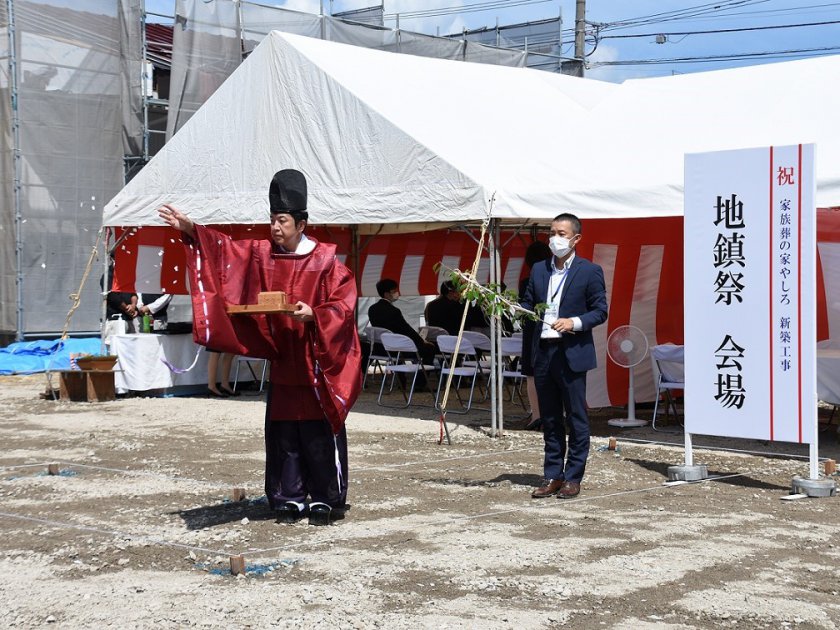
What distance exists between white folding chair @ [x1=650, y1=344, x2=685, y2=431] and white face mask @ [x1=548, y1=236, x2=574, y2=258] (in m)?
3.46

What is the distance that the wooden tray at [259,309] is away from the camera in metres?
5.71

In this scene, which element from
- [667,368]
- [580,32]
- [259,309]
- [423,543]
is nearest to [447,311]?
[667,368]

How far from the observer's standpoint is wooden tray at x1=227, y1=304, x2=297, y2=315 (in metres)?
5.71

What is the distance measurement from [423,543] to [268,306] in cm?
136

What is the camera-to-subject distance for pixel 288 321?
6.11 meters

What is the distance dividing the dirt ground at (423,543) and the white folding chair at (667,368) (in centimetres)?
109

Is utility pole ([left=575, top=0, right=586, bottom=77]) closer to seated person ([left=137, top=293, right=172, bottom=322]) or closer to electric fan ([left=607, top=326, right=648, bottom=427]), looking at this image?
seated person ([left=137, top=293, right=172, bottom=322])

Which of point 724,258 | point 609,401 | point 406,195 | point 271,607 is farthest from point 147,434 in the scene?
point 271,607

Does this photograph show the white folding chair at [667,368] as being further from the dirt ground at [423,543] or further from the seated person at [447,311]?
the seated person at [447,311]

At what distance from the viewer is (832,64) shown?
10.2 metres

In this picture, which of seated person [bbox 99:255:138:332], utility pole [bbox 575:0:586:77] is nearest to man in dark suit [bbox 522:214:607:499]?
seated person [bbox 99:255:138:332]

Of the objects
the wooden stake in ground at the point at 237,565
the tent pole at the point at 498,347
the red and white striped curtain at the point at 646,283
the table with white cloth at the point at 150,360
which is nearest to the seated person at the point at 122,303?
the table with white cloth at the point at 150,360

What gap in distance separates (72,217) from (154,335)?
4475 mm

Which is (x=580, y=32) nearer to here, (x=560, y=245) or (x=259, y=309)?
(x=560, y=245)
